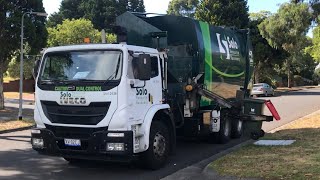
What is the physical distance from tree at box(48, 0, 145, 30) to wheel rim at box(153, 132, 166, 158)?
60.8 m

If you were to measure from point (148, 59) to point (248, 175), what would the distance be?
9.14 feet

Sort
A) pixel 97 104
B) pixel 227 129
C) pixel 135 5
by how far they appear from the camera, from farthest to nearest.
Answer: pixel 135 5
pixel 227 129
pixel 97 104

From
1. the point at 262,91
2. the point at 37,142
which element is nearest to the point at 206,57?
the point at 37,142

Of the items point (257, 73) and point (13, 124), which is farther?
point (257, 73)

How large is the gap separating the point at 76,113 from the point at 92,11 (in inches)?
2546

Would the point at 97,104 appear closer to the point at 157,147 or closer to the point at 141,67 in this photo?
the point at 141,67

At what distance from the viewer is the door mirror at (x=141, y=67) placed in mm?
8477

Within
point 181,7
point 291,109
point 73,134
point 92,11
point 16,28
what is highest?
point 181,7

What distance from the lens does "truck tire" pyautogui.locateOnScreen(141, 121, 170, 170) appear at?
352 inches

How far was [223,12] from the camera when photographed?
4319cm

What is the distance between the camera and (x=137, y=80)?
862 centimetres

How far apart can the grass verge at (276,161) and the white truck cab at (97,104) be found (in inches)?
63.3

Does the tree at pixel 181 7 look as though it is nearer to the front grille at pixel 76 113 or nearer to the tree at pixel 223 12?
the tree at pixel 223 12

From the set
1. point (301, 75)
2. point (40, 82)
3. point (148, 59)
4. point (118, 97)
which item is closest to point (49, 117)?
point (40, 82)
